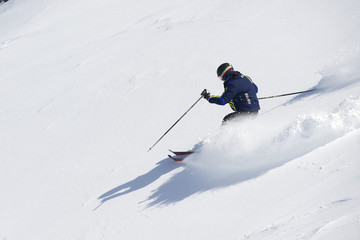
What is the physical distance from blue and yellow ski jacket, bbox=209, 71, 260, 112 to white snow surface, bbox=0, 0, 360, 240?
34cm

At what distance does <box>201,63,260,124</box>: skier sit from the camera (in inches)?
233

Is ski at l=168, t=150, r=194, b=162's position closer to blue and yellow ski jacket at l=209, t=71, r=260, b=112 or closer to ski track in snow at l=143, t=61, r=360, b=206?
ski track in snow at l=143, t=61, r=360, b=206

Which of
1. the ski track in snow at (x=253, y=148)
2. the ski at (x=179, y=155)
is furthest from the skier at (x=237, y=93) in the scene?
the ski at (x=179, y=155)

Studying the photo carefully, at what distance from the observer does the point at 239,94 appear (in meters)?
6.07

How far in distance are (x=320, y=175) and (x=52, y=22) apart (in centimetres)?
1917

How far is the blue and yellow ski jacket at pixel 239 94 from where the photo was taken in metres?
5.92

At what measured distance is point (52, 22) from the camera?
20094mm

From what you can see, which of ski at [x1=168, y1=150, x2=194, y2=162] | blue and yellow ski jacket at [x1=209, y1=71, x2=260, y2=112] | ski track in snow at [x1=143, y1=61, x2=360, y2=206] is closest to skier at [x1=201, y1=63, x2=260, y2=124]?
blue and yellow ski jacket at [x1=209, y1=71, x2=260, y2=112]

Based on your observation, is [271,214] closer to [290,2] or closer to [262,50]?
[262,50]

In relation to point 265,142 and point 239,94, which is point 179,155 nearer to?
point 239,94

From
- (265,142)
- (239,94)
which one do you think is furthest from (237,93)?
(265,142)

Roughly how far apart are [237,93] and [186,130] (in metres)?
2.20

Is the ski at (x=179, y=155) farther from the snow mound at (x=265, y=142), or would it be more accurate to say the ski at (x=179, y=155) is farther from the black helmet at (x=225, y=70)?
the black helmet at (x=225, y=70)

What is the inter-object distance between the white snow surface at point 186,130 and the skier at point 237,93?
25 centimetres
